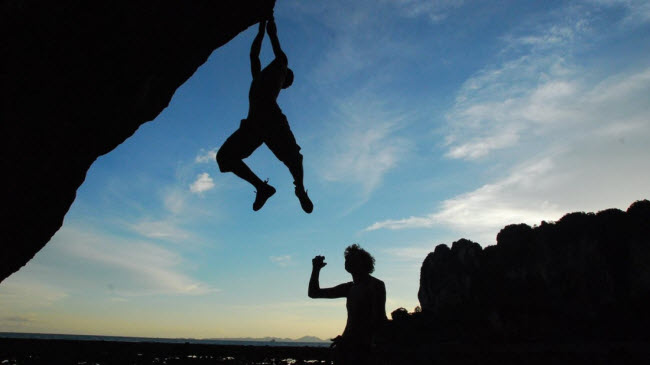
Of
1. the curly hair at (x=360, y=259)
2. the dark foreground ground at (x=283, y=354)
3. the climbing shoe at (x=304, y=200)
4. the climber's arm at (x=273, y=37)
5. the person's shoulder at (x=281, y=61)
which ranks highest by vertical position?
the climber's arm at (x=273, y=37)

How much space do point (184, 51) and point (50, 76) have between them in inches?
34.6

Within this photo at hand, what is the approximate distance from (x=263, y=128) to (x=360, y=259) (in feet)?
5.09

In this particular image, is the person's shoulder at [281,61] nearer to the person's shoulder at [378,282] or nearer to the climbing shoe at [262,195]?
the climbing shoe at [262,195]

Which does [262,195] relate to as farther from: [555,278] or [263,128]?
[555,278]

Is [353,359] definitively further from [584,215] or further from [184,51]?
[584,215]

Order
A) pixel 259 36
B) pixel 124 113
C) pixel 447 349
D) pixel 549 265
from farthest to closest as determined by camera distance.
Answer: pixel 549 265, pixel 447 349, pixel 259 36, pixel 124 113

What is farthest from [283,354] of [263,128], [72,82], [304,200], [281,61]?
[72,82]

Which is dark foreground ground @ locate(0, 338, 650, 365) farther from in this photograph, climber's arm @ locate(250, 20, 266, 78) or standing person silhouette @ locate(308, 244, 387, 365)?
climber's arm @ locate(250, 20, 266, 78)

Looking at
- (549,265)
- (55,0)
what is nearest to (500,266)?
(549,265)

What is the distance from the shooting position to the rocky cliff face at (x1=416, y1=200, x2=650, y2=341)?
60.0 m

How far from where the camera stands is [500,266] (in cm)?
8181

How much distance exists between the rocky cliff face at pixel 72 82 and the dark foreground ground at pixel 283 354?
3544mm

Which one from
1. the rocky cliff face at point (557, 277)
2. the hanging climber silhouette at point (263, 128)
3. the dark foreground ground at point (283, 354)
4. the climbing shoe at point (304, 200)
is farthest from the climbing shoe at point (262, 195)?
the rocky cliff face at point (557, 277)

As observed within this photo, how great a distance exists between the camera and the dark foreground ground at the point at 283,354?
5016 millimetres
